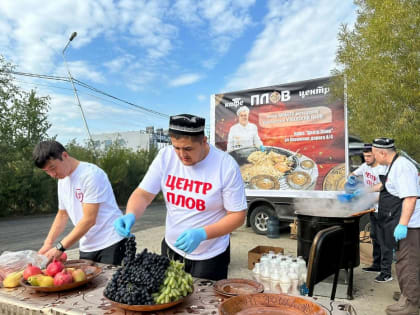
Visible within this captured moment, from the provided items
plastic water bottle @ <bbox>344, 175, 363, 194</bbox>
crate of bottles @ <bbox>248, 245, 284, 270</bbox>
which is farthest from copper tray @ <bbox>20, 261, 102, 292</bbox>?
plastic water bottle @ <bbox>344, 175, 363, 194</bbox>

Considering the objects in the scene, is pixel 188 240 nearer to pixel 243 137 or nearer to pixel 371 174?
pixel 371 174

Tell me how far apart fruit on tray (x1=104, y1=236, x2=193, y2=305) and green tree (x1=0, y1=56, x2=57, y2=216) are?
1372 centimetres

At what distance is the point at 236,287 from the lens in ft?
5.90

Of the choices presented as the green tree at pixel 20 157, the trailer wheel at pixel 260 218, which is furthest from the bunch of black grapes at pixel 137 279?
the green tree at pixel 20 157

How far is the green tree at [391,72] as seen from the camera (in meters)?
4.48

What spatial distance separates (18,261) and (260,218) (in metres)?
6.58

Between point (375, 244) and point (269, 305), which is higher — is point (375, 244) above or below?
below

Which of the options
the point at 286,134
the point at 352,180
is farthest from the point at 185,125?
the point at 286,134

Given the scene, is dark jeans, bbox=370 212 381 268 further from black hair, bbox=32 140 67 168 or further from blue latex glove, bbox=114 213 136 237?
black hair, bbox=32 140 67 168

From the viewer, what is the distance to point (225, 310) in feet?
4.75

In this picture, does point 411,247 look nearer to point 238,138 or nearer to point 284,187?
point 284,187

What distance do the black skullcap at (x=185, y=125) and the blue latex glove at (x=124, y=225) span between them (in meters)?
0.65

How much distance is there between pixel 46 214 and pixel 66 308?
14.8 m

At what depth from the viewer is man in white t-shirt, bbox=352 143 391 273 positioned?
17.3ft
